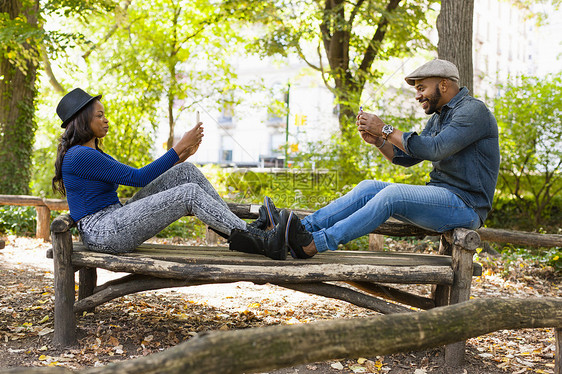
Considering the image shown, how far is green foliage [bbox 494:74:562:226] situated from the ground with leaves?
120 inches

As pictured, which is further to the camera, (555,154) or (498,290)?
(555,154)

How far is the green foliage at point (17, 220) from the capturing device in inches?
328

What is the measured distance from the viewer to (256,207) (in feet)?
13.8

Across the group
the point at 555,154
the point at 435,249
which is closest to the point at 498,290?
the point at 435,249

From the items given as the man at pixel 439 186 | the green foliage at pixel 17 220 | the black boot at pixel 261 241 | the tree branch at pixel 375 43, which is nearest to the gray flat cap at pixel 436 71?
the man at pixel 439 186

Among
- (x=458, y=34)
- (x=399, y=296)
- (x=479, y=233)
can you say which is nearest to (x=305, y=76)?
(x=458, y=34)

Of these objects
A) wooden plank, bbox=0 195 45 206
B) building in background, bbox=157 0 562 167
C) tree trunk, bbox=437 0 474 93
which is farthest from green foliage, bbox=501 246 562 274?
building in background, bbox=157 0 562 167

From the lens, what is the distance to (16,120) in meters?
9.25

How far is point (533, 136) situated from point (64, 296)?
7.32m

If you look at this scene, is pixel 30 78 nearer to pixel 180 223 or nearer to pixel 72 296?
pixel 180 223

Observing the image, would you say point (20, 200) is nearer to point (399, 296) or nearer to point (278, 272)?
point (278, 272)

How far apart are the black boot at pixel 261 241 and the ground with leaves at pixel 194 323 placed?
2.29 ft

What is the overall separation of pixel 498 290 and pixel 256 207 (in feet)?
9.71

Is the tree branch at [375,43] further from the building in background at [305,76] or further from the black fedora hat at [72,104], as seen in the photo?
the building in background at [305,76]
